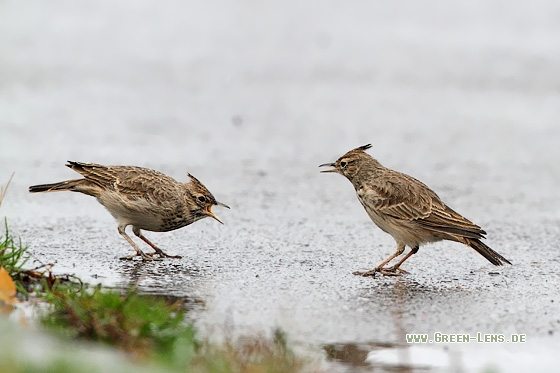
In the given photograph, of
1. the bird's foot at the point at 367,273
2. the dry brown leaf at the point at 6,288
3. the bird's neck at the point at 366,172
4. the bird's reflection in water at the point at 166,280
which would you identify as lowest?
the dry brown leaf at the point at 6,288

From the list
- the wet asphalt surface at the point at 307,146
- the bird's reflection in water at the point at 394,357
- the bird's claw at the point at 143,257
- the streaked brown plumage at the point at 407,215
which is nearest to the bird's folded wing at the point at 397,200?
the streaked brown plumage at the point at 407,215

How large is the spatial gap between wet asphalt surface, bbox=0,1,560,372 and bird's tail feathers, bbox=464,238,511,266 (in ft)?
0.46

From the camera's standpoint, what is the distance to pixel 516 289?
7344mm

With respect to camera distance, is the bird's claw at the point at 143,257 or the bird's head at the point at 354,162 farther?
the bird's head at the point at 354,162

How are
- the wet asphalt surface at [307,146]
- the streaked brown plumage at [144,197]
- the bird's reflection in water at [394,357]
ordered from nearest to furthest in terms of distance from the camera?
the bird's reflection in water at [394,357] → the wet asphalt surface at [307,146] → the streaked brown plumage at [144,197]

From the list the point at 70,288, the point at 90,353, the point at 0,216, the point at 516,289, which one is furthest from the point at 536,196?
the point at 90,353

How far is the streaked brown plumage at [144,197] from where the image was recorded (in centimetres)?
835

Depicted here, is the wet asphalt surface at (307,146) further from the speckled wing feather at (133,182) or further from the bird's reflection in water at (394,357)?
the speckled wing feather at (133,182)

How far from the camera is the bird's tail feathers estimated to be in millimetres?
7781

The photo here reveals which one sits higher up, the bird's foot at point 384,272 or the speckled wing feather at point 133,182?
the speckled wing feather at point 133,182

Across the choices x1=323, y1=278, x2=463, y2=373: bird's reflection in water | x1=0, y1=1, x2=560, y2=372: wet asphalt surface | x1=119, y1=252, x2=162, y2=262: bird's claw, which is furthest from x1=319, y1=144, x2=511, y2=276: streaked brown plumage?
x1=323, y1=278, x2=463, y2=373: bird's reflection in water

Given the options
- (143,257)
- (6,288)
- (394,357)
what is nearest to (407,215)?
(143,257)

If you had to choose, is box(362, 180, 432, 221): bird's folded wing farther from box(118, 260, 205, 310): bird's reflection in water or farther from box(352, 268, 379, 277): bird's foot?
box(118, 260, 205, 310): bird's reflection in water

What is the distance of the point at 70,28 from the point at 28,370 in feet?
46.8
